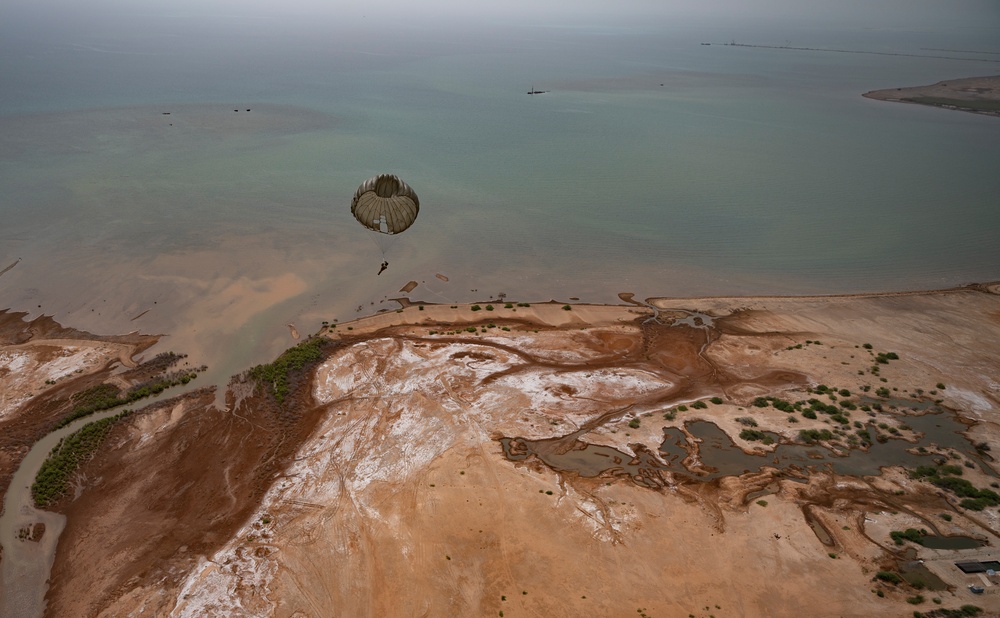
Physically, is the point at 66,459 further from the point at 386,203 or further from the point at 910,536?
the point at 910,536

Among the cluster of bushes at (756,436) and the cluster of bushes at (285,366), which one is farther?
the cluster of bushes at (285,366)

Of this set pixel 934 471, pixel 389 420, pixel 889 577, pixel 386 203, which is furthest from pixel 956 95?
pixel 389 420

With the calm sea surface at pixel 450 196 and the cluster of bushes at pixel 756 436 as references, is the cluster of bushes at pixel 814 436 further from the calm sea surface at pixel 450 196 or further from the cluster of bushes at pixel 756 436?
the calm sea surface at pixel 450 196

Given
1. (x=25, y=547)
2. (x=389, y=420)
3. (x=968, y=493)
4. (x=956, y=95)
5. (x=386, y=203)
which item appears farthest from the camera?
(x=956, y=95)

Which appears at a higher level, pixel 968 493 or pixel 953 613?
pixel 968 493

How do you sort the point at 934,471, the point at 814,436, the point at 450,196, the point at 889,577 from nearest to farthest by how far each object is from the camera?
the point at 889,577 < the point at 934,471 < the point at 814,436 < the point at 450,196

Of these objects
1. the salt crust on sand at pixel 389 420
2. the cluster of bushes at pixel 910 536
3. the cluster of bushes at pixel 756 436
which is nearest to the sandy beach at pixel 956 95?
the cluster of bushes at pixel 756 436

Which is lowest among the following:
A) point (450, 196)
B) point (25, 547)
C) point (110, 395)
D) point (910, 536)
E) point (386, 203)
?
point (25, 547)

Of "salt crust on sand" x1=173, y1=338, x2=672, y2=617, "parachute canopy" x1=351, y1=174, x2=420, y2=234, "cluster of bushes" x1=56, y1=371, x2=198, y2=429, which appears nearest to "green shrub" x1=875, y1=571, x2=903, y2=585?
"salt crust on sand" x1=173, y1=338, x2=672, y2=617
